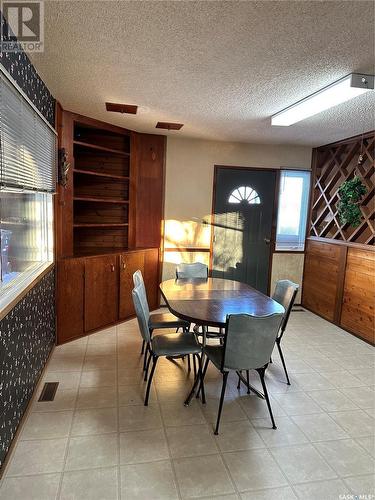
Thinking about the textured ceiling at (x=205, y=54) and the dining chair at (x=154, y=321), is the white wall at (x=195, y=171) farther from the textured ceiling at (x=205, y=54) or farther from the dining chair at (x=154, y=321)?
the dining chair at (x=154, y=321)

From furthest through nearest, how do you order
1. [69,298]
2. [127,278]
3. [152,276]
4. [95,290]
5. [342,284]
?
[152,276], [342,284], [127,278], [95,290], [69,298]

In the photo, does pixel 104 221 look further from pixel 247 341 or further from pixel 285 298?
pixel 247 341

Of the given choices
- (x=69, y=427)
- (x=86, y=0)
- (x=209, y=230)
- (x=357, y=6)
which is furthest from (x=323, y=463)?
(x=209, y=230)

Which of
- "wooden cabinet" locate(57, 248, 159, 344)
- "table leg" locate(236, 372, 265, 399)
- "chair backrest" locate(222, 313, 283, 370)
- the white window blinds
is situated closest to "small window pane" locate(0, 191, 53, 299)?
the white window blinds

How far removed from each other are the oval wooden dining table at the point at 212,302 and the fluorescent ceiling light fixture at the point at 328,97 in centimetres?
157

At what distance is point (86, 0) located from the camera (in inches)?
59.1

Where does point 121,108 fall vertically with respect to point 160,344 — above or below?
above

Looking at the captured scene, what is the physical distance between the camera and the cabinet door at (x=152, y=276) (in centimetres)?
429

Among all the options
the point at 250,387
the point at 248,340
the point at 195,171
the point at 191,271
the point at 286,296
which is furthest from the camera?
the point at 195,171

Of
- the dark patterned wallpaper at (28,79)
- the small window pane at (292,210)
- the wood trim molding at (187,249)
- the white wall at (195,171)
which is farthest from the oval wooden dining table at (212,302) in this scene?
the small window pane at (292,210)

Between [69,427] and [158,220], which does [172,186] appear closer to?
[158,220]

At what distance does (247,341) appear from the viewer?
207 cm

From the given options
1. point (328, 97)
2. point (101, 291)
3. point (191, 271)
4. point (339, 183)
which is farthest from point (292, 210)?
point (101, 291)

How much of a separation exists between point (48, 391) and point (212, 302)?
1396mm
